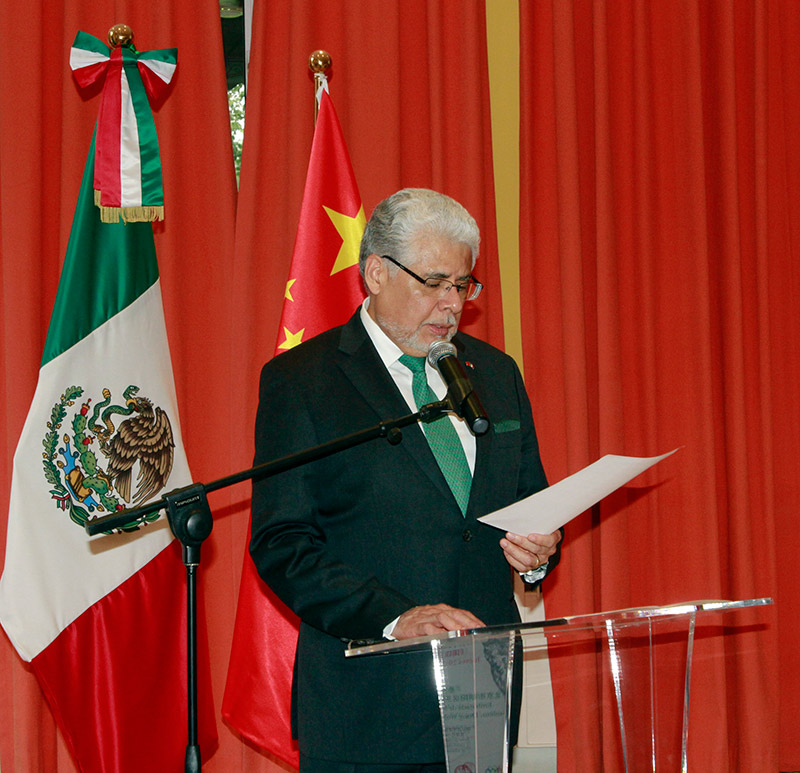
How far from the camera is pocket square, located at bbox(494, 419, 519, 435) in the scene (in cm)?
214

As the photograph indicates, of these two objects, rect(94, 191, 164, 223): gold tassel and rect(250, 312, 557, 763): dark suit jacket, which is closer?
rect(250, 312, 557, 763): dark suit jacket

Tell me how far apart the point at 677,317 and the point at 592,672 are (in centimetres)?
221

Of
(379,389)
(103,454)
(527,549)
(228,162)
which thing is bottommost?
(527,549)

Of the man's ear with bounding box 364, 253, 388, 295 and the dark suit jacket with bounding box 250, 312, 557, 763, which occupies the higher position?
the man's ear with bounding box 364, 253, 388, 295

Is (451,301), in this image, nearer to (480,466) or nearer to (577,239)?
(480,466)

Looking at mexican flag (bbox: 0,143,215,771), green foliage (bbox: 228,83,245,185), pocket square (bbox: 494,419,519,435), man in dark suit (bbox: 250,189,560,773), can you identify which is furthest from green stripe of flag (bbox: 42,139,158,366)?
pocket square (bbox: 494,419,519,435)

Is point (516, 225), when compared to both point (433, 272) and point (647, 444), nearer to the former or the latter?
point (647, 444)

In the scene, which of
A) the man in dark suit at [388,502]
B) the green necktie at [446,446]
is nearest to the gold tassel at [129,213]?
the man in dark suit at [388,502]

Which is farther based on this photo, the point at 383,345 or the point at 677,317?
the point at 677,317

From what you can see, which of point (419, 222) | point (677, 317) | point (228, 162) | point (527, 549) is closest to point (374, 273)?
point (419, 222)

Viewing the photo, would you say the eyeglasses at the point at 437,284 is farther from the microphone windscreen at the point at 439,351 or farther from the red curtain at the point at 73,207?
the red curtain at the point at 73,207

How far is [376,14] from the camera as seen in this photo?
133 inches

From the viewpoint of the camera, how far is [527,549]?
1.86m

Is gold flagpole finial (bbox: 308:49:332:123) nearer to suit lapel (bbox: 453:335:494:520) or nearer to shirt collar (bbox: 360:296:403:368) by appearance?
shirt collar (bbox: 360:296:403:368)
